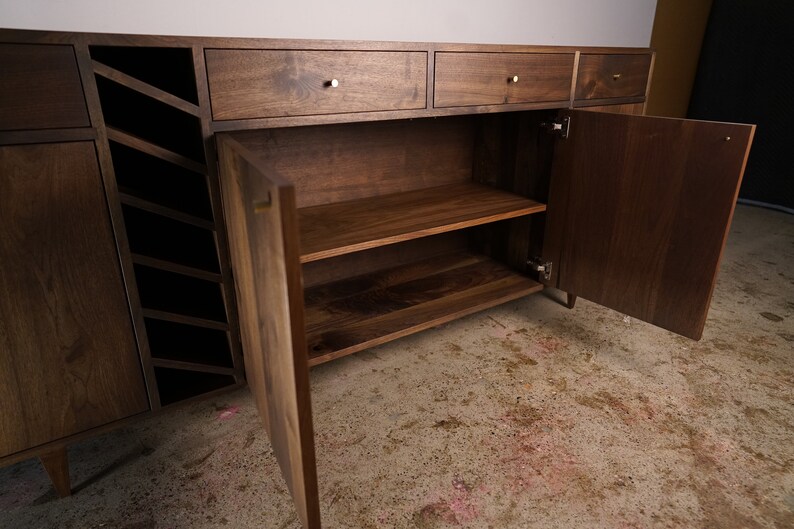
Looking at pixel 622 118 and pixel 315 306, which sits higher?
pixel 622 118

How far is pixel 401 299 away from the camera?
166 centimetres

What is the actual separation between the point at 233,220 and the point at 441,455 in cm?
73

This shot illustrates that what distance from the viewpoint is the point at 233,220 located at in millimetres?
987

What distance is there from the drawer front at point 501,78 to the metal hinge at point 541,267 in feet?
1.83

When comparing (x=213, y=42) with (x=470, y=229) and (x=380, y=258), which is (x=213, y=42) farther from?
Answer: (x=470, y=229)

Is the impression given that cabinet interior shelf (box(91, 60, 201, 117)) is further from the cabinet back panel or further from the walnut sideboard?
the cabinet back panel

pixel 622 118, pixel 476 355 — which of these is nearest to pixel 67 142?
pixel 476 355

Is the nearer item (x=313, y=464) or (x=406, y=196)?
(x=313, y=464)

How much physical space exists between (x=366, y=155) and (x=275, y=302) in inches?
41.0

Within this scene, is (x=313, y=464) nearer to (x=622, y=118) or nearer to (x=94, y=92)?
(x=94, y=92)

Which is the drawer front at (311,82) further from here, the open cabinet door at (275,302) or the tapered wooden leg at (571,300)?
the tapered wooden leg at (571,300)

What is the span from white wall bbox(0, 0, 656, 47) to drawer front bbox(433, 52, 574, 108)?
0.62 meters

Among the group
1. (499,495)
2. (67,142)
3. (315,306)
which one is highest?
(67,142)

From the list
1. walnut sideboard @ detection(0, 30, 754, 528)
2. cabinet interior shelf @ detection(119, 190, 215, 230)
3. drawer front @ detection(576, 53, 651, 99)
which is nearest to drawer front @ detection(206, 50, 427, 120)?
walnut sideboard @ detection(0, 30, 754, 528)
